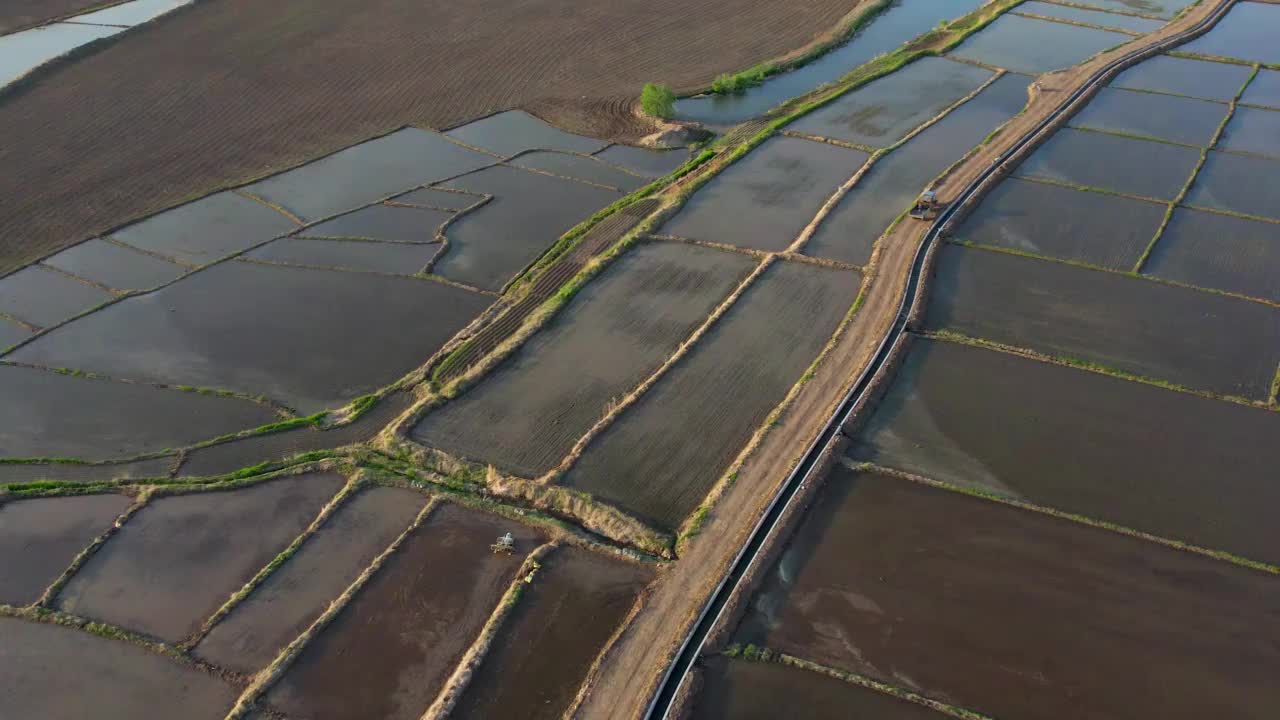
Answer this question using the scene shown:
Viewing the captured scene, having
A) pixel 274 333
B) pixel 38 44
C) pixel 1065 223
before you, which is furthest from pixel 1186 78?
pixel 38 44

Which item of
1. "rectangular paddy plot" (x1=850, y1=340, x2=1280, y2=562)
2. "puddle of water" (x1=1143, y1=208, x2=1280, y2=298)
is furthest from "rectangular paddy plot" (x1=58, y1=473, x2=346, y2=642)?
"puddle of water" (x1=1143, y1=208, x2=1280, y2=298)

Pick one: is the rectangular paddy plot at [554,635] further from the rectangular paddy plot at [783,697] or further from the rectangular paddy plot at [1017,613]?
the rectangular paddy plot at [1017,613]

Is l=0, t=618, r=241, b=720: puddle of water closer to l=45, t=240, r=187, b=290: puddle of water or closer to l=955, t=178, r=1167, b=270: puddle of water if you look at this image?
l=45, t=240, r=187, b=290: puddle of water

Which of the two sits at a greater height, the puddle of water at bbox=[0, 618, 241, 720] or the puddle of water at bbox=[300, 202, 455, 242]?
the puddle of water at bbox=[300, 202, 455, 242]

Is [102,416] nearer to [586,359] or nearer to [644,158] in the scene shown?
[586,359]

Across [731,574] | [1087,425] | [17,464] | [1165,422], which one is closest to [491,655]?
[731,574]

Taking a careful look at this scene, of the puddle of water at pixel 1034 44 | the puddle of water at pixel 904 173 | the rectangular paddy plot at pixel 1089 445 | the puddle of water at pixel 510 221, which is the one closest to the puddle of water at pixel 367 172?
the puddle of water at pixel 510 221

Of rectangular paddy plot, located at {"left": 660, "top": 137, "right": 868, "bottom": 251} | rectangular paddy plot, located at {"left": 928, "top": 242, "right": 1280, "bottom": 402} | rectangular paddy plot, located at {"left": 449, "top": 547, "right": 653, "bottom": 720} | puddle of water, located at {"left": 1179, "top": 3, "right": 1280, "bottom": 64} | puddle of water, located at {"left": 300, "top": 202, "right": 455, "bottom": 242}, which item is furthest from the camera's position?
puddle of water, located at {"left": 1179, "top": 3, "right": 1280, "bottom": 64}
